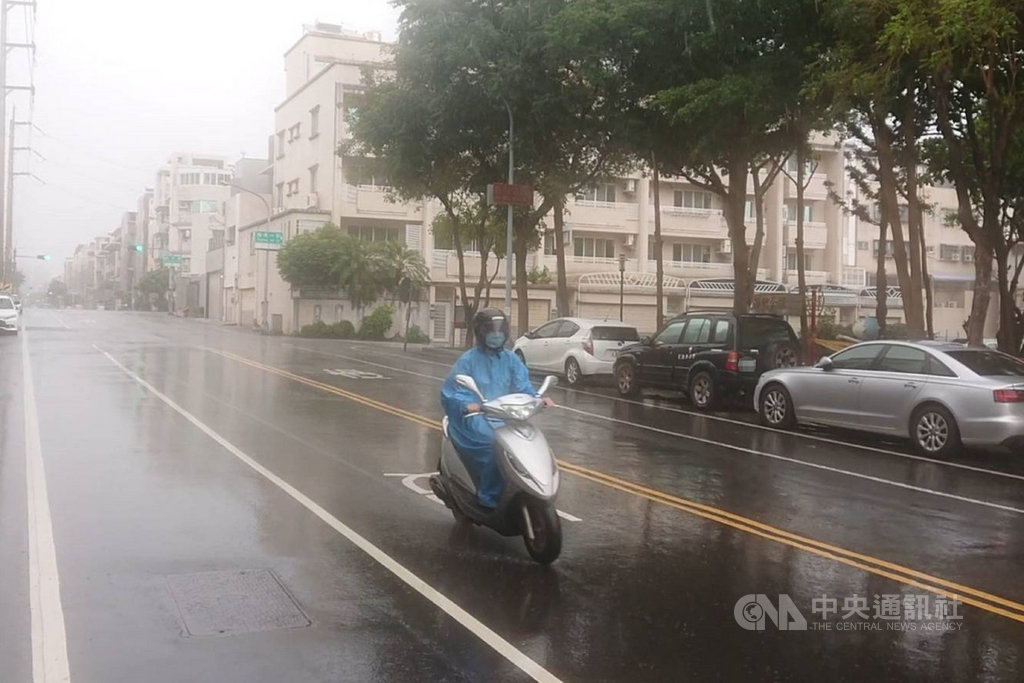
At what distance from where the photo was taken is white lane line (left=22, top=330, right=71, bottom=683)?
498 cm

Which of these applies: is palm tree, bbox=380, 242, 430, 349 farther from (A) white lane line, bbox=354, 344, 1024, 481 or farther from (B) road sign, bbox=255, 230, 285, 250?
(A) white lane line, bbox=354, 344, 1024, 481

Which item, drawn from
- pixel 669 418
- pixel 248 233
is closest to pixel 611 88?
pixel 669 418

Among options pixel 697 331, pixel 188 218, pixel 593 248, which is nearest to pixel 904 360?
pixel 697 331

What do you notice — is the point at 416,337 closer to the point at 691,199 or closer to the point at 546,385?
the point at 691,199

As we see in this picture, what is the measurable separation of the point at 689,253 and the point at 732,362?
134 feet

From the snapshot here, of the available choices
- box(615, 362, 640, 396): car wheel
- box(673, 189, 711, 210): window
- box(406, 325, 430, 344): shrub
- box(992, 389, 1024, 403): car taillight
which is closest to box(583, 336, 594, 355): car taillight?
box(615, 362, 640, 396): car wheel

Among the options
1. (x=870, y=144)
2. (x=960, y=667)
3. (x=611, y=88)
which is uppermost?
(x=611, y=88)

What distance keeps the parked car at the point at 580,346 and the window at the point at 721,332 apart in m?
4.57

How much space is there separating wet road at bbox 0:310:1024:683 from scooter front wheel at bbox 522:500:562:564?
0.40ft

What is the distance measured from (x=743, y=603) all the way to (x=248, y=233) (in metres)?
62.1

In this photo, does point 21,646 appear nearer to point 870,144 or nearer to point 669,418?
point 669,418

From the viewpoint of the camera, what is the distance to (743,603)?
633cm

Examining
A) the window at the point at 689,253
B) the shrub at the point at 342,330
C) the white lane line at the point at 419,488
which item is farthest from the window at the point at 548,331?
the window at the point at 689,253

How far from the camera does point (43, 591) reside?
6.20m
